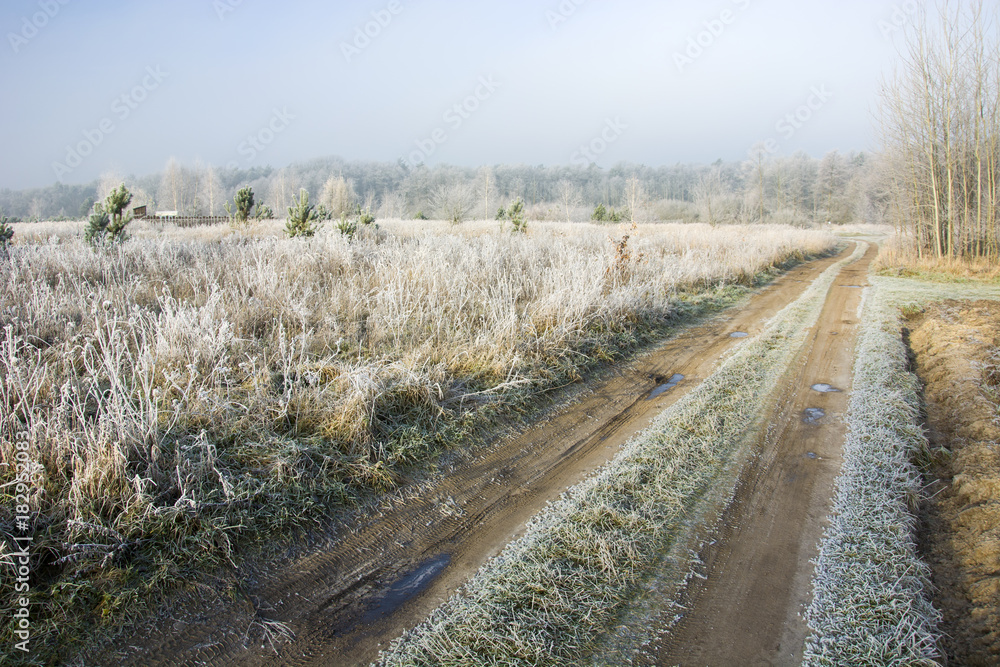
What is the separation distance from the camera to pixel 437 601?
2398mm

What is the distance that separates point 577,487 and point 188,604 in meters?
2.35

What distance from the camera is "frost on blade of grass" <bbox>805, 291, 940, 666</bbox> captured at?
6.92ft

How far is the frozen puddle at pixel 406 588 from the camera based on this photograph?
2363 mm

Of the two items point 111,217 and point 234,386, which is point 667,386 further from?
point 111,217

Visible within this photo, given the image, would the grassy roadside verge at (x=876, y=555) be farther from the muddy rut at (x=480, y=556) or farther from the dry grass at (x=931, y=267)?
the dry grass at (x=931, y=267)

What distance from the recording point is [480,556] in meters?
2.74

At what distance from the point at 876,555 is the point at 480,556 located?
7.31ft

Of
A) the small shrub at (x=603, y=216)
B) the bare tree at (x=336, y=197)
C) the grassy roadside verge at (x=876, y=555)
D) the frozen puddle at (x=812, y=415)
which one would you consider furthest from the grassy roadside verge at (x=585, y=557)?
the bare tree at (x=336, y=197)

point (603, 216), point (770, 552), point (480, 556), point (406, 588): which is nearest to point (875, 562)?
point (770, 552)

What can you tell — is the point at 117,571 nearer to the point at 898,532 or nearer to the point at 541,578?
the point at 541,578

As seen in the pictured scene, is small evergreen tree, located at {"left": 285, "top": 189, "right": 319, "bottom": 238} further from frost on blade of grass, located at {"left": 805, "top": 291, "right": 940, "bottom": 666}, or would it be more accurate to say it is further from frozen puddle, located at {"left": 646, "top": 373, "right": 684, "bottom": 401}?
frost on blade of grass, located at {"left": 805, "top": 291, "right": 940, "bottom": 666}

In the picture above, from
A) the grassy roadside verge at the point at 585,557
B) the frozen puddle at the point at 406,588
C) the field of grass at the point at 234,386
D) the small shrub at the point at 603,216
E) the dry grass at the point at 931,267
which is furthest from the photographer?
the small shrub at the point at 603,216

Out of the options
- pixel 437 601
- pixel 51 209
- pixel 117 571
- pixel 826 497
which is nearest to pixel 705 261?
pixel 826 497

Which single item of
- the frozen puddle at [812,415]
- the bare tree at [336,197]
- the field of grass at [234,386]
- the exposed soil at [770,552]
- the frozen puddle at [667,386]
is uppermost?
the bare tree at [336,197]
